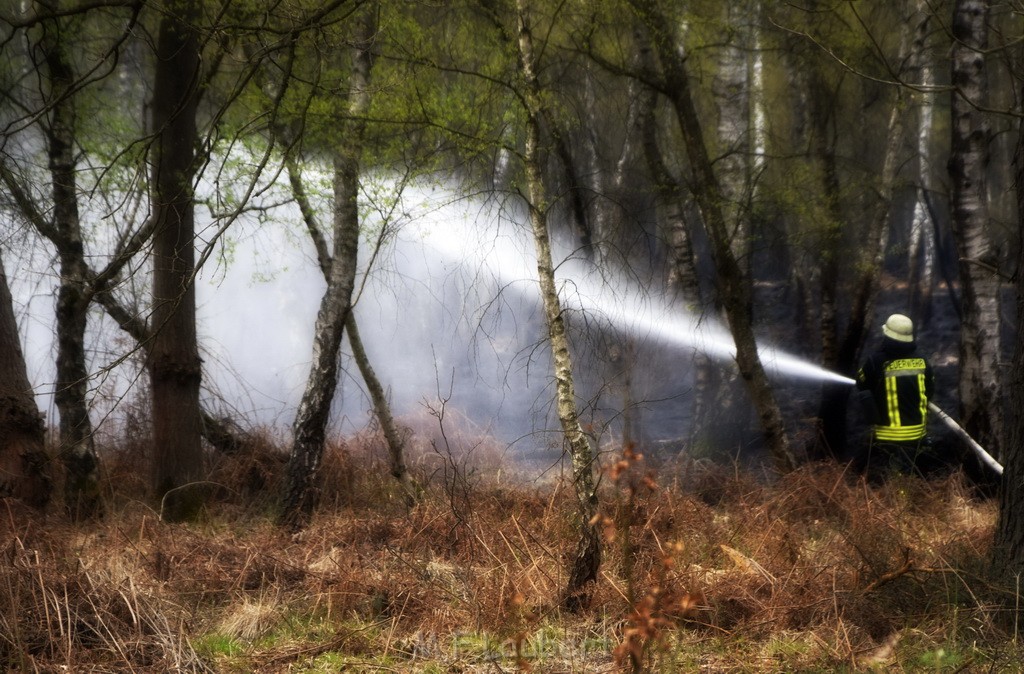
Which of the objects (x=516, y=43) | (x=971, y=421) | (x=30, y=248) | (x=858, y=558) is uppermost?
(x=516, y=43)

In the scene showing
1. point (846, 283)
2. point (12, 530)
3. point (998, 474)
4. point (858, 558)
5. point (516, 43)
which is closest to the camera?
point (858, 558)

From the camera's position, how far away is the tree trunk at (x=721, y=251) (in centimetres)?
782

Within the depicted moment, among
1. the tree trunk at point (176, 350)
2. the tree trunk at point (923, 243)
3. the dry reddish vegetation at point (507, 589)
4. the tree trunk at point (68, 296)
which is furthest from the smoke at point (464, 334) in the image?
the tree trunk at point (923, 243)

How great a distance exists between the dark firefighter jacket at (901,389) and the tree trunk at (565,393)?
4249mm

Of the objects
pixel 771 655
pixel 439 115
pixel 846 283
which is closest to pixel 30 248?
pixel 439 115

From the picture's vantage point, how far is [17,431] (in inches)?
259

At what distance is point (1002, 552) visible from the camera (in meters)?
4.55

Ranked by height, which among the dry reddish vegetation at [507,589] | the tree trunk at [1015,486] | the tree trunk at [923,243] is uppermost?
the tree trunk at [923,243]

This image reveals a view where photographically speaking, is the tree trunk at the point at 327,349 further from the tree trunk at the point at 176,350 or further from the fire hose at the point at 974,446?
the fire hose at the point at 974,446

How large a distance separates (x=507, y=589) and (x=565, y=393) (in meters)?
1.21

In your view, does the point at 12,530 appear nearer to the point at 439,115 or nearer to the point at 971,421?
the point at 439,115

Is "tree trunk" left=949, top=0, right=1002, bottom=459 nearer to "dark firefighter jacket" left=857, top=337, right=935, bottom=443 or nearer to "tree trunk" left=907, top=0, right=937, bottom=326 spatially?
"dark firefighter jacket" left=857, top=337, right=935, bottom=443

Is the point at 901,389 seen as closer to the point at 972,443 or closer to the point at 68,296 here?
the point at 972,443

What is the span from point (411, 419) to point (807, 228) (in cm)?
573
